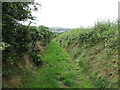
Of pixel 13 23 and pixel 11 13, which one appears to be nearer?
pixel 11 13

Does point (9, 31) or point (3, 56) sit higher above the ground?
point (9, 31)

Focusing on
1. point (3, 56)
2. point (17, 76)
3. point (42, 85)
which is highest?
point (3, 56)

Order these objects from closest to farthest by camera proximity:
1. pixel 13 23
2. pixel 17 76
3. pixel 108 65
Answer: pixel 13 23 → pixel 17 76 → pixel 108 65

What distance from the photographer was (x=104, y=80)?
3994mm

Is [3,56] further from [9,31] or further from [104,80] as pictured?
[104,80]

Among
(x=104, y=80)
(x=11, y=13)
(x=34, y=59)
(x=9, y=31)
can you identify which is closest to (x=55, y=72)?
(x=34, y=59)

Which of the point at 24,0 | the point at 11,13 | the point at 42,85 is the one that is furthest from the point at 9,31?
the point at 42,85

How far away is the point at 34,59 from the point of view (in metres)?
5.67

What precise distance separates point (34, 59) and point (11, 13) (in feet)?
11.0

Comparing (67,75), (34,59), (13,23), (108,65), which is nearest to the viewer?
(13,23)

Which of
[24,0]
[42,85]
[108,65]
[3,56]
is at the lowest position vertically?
[42,85]

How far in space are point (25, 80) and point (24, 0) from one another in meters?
2.96

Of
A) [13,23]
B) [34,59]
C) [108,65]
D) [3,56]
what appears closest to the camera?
[3,56]

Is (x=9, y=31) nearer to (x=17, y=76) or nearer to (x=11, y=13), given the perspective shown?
(x=11, y=13)
